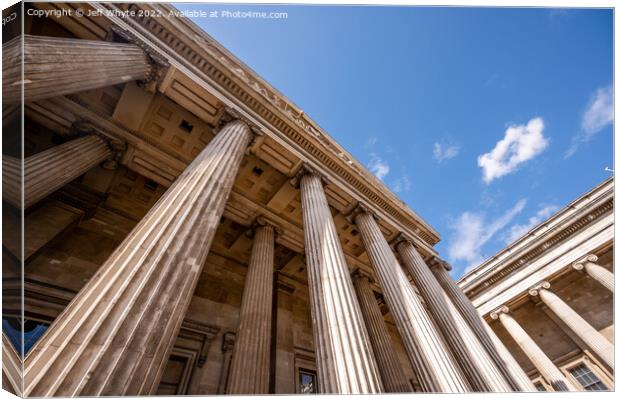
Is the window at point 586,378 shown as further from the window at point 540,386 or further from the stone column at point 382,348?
the stone column at point 382,348

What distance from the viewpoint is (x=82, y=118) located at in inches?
357

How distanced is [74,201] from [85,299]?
8.36 meters

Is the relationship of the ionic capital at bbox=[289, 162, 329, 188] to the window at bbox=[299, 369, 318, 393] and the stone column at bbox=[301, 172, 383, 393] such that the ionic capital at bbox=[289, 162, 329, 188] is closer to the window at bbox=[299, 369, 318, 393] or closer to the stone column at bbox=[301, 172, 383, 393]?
the stone column at bbox=[301, 172, 383, 393]

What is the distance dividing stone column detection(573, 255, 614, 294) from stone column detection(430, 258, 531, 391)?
7749mm

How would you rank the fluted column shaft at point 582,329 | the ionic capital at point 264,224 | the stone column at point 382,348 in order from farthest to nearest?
the fluted column shaft at point 582,329 < the ionic capital at point 264,224 < the stone column at point 382,348

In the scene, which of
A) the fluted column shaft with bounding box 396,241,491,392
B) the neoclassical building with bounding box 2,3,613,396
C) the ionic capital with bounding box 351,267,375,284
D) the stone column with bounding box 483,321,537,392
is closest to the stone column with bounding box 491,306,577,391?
the neoclassical building with bounding box 2,3,613,396

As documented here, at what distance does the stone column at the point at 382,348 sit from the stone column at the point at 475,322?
10.6 ft

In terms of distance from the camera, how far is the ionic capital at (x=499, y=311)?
18.4 m

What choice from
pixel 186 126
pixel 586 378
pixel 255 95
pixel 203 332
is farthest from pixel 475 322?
pixel 186 126

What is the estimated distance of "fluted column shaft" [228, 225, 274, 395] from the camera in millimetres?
6719

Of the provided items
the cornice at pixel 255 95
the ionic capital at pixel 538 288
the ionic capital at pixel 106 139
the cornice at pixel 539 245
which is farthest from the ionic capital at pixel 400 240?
the ionic capital at pixel 106 139

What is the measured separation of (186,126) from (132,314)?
887 centimetres

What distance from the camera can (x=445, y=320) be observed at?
9.78 metres

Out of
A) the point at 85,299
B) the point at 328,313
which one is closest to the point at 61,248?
the point at 85,299
